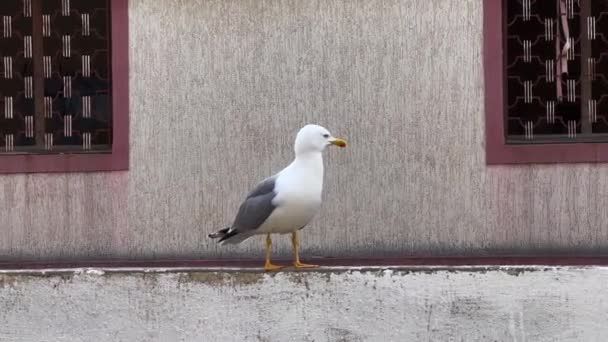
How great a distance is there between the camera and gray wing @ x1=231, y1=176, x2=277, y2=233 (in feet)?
23.4

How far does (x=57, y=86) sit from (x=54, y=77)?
0.07 meters

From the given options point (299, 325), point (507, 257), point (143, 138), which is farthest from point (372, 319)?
point (143, 138)

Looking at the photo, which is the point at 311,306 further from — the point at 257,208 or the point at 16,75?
the point at 16,75

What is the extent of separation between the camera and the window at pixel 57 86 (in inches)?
389

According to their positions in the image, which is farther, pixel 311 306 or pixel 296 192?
pixel 296 192

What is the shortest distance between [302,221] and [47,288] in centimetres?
133

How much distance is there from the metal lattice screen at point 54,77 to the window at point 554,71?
277 centimetres

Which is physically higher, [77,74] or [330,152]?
[77,74]

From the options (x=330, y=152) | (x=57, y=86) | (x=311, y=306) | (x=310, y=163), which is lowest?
(x=311, y=306)

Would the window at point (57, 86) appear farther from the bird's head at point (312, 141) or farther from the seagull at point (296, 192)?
the bird's head at point (312, 141)

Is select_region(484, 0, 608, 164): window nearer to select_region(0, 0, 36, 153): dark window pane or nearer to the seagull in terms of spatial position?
the seagull

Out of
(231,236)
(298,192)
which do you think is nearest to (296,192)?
(298,192)

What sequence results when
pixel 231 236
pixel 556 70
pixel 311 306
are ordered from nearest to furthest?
pixel 311 306, pixel 231 236, pixel 556 70

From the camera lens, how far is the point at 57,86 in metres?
10.1
